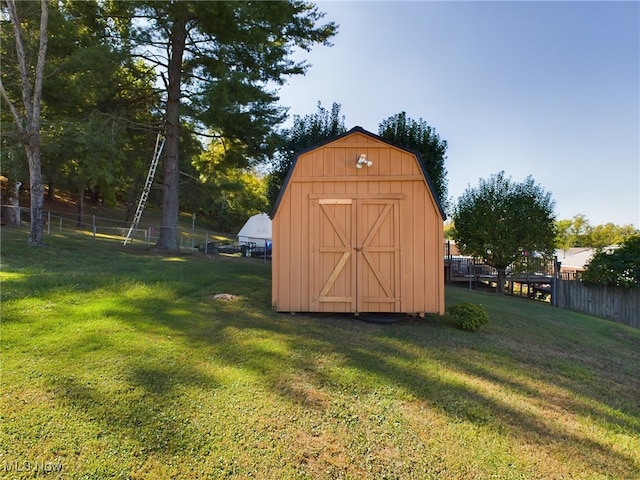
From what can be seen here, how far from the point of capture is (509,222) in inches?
611

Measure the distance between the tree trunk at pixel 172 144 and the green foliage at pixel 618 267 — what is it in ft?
55.9

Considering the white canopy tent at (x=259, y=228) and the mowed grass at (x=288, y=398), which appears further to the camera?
the white canopy tent at (x=259, y=228)

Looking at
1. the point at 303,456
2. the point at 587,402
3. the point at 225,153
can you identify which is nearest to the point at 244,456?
the point at 303,456

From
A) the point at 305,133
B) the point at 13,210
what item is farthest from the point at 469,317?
the point at 13,210

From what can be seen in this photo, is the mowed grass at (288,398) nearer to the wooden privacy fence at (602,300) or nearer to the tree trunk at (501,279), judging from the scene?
the wooden privacy fence at (602,300)

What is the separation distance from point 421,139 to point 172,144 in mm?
9220

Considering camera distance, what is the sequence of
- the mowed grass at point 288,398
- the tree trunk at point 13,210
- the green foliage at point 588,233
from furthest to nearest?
the green foliage at point 588,233 → the tree trunk at point 13,210 → the mowed grass at point 288,398

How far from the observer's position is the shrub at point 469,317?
5.78m

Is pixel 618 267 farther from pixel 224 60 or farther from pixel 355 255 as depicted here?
pixel 224 60

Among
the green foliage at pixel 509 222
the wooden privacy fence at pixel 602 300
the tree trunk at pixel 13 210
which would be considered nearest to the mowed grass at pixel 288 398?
the wooden privacy fence at pixel 602 300

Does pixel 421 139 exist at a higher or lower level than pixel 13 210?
higher

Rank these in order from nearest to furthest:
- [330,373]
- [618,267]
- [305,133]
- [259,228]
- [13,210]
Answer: [330,373]
[305,133]
[618,267]
[13,210]
[259,228]

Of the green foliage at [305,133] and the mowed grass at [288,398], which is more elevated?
the green foliage at [305,133]

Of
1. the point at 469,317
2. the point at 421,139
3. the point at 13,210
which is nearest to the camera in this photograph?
the point at 469,317
